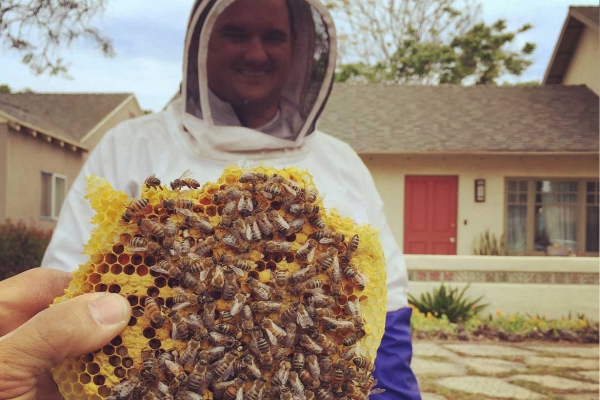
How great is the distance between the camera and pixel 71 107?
2134 centimetres

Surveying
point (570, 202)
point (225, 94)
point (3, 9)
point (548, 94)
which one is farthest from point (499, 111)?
point (225, 94)

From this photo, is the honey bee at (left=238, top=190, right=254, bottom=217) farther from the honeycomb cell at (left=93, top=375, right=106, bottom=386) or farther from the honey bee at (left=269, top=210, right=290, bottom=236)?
the honeycomb cell at (left=93, top=375, right=106, bottom=386)

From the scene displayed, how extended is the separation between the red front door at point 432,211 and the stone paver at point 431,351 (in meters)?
5.43

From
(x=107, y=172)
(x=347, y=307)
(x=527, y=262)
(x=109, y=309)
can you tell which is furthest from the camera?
(x=527, y=262)

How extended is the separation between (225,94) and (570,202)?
44.4 feet

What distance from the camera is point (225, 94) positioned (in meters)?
2.58

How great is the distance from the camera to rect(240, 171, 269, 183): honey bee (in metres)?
1.32

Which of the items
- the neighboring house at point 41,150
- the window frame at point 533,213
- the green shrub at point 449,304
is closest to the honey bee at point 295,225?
the green shrub at point 449,304

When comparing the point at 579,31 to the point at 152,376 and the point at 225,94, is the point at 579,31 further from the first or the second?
the point at 152,376

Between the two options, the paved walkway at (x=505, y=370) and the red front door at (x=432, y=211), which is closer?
the paved walkway at (x=505, y=370)

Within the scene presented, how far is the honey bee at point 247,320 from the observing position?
124cm

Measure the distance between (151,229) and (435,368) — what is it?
21.8 feet

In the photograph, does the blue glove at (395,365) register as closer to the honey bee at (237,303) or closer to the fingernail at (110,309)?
the honey bee at (237,303)

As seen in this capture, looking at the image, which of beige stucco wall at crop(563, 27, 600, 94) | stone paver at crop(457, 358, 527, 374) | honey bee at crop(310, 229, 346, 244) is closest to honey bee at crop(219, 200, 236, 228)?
honey bee at crop(310, 229, 346, 244)
